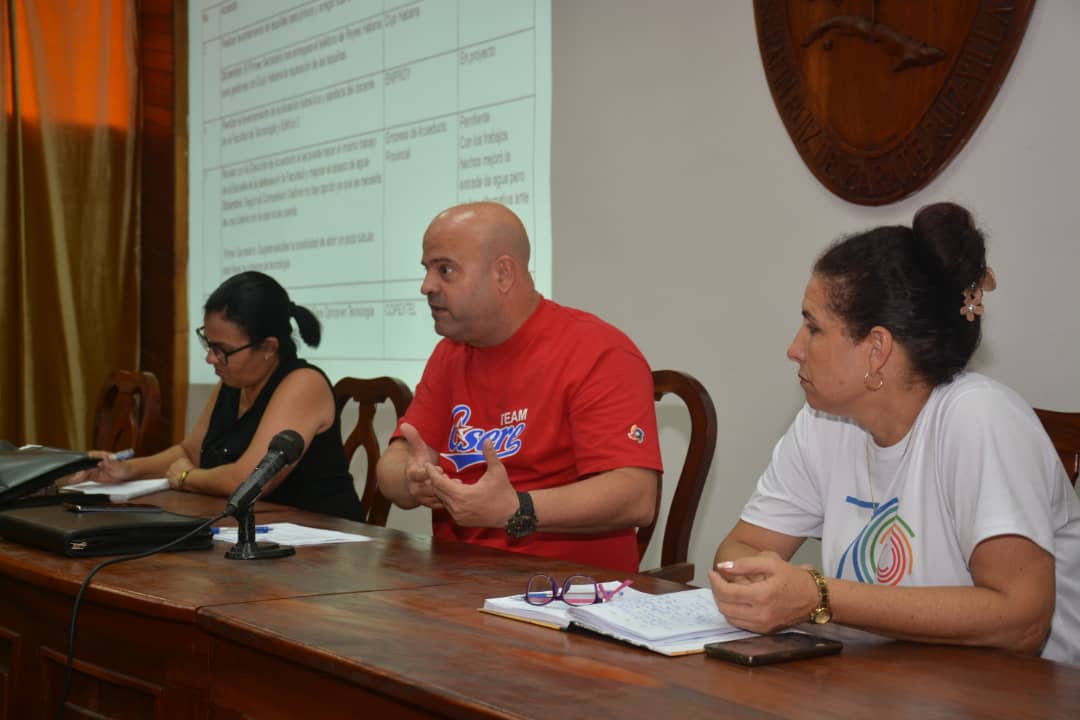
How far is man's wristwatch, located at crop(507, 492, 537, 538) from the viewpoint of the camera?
1.79 m

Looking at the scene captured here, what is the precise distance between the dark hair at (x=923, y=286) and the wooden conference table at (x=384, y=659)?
0.39m

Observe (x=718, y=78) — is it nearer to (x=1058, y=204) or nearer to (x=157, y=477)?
(x=1058, y=204)

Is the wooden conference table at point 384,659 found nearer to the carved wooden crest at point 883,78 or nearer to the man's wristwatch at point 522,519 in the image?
the man's wristwatch at point 522,519

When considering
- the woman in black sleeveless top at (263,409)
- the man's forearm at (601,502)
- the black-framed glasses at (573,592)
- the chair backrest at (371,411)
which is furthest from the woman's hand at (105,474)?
the black-framed glasses at (573,592)

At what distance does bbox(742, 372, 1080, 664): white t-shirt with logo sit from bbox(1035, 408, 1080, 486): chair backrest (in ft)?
0.50

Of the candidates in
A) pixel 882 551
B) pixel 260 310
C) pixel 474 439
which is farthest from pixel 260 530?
pixel 882 551

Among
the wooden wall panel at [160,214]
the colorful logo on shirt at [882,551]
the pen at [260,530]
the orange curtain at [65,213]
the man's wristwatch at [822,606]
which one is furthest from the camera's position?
the wooden wall panel at [160,214]

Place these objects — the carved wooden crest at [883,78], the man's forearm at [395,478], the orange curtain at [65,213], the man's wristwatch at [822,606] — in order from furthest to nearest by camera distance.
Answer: the orange curtain at [65,213] < the man's forearm at [395,478] < the carved wooden crest at [883,78] < the man's wristwatch at [822,606]

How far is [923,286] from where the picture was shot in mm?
1420

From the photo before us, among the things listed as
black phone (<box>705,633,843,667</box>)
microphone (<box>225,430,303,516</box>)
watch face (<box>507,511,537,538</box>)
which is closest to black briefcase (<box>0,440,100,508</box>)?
microphone (<box>225,430,303,516</box>)

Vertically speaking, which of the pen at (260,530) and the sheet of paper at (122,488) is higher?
the pen at (260,530)

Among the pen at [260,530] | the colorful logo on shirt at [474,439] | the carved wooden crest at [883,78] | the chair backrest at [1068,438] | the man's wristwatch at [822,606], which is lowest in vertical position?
the pen at [260,530]

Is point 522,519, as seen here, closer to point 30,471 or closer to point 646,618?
point 646,618

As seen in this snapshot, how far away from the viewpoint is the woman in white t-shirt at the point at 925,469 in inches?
47.2
